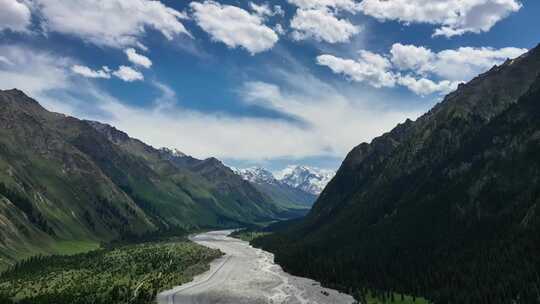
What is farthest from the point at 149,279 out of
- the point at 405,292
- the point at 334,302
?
the point at 405,292

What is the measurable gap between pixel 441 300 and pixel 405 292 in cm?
2053

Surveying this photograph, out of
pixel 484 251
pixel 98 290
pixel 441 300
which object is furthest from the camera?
pixel 484 251

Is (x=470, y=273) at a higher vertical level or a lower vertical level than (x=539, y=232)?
lower

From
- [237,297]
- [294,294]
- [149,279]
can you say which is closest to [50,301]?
[149,279]

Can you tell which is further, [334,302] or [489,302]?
[334,302]

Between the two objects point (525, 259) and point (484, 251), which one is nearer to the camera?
point (525, 259)

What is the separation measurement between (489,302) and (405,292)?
3520 cm

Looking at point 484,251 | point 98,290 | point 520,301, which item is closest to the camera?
point 520,301

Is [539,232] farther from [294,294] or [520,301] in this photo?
[294,294]

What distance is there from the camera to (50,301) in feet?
536

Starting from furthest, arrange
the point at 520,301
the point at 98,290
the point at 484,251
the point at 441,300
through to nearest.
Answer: the point at 484,251
the point at 98,290
the point at 441,300
the point at 520,301

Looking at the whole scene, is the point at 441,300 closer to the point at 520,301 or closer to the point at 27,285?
the point at 520,301

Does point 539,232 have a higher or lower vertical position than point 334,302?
higher

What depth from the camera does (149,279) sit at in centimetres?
19988
